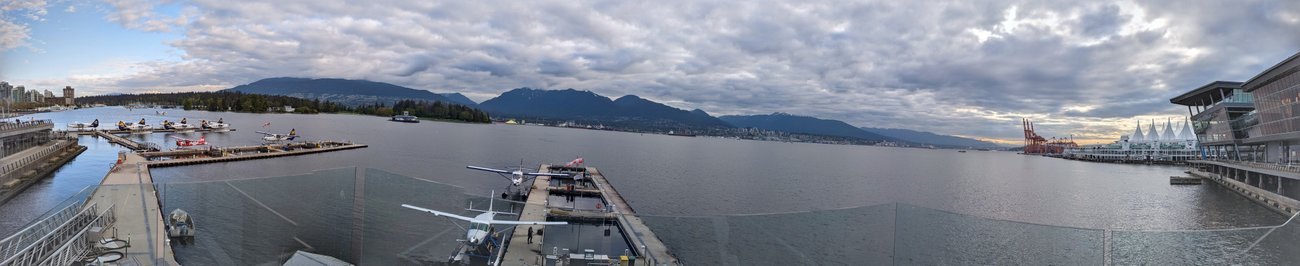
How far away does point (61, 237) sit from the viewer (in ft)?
23.1

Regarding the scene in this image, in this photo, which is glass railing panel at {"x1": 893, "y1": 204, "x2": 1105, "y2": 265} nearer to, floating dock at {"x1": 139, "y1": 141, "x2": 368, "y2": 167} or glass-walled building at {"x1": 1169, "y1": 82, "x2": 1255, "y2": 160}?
floating dock at {"x1": 139, "y1": 141, "x2": 368, "y2": 167}

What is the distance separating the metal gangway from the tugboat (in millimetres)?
972

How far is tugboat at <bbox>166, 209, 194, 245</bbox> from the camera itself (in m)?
6.51

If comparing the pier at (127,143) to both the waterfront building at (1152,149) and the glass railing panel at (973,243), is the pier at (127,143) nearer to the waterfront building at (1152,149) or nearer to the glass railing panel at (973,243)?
the glass railing panel at (973,243)

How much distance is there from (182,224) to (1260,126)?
52.2 m

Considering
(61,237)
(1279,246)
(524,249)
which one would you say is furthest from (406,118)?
(1279,246)

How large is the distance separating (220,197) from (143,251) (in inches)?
70.6

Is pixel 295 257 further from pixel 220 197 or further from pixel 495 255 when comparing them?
pixel 495 255

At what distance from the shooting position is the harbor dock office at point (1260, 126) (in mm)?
29395

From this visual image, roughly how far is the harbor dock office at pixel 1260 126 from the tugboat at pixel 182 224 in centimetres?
3764

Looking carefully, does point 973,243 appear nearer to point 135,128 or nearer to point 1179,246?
point 1179,246

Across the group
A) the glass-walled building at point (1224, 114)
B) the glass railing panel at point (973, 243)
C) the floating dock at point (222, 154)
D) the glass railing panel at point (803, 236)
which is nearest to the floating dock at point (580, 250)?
the glass railing panel at point (803, 236)

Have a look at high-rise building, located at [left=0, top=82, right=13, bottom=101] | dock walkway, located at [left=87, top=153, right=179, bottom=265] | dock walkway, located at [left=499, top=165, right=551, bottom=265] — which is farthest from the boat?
dock walkway, located at [left=87, top=153, right=179, bottom=265]

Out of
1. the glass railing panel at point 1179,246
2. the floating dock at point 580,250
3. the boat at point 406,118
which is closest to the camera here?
the glass railing panel at point 1179,246
